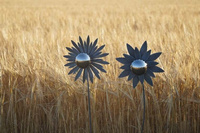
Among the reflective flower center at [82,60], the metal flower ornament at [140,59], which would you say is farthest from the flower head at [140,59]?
the reflective flower center at [82,60]

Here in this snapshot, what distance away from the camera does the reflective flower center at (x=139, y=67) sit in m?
0.83

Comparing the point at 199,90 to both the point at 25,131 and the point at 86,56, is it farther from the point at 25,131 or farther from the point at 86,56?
the point at 25,131

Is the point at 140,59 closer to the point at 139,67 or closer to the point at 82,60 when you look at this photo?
the point at 139,67

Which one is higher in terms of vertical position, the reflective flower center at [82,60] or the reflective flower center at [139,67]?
the reflective flower center at [82,60]

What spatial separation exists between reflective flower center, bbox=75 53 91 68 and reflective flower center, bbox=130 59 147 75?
0.18 m

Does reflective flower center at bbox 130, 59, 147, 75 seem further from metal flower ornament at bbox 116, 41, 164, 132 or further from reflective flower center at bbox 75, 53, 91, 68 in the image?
reflective flower center at bbox 75, 53, 91, 68

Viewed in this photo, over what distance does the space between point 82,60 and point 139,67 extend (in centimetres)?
23

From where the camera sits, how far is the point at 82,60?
89 cm

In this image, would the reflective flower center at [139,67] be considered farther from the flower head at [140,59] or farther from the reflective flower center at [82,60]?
the reflective flower center at [82,60]

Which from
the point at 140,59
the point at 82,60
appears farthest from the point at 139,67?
the point at 82,60

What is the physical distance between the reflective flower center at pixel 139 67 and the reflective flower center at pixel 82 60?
0.18 metres

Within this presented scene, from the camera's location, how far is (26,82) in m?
1.43

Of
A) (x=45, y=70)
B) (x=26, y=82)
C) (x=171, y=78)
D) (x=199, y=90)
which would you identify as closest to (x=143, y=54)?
(x=171, y=78)

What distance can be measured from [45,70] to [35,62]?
4.3 inches
